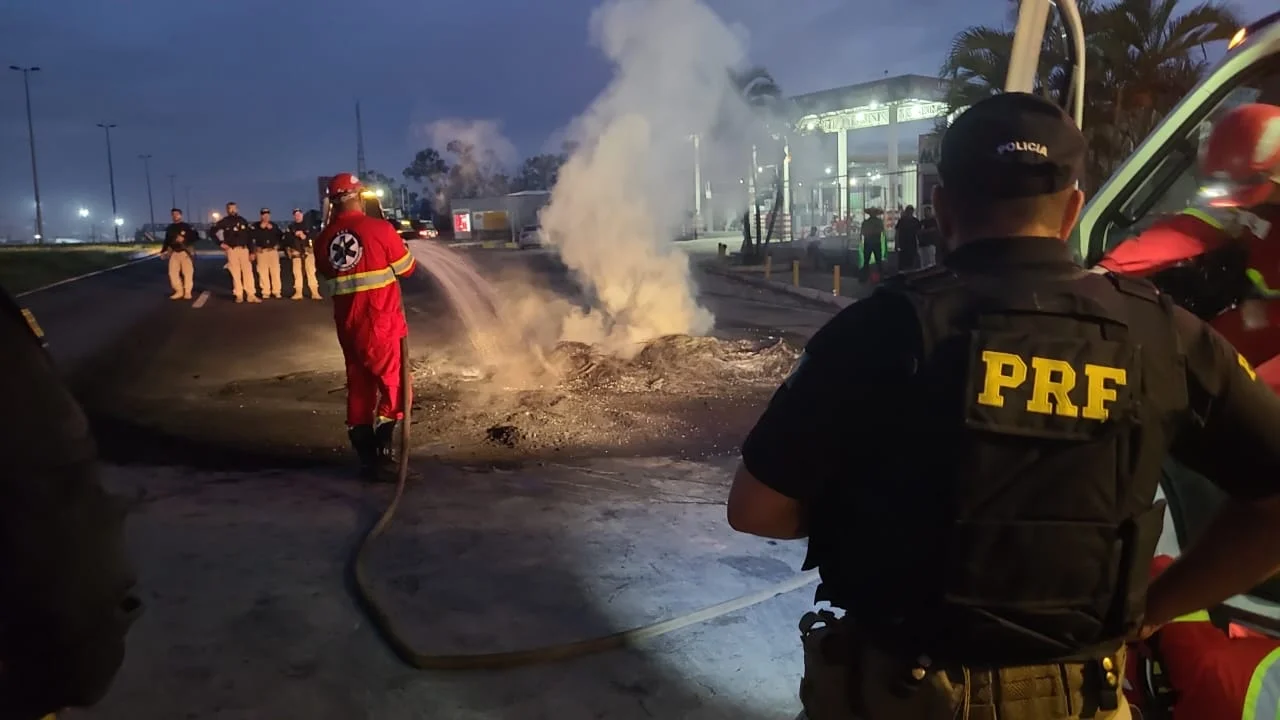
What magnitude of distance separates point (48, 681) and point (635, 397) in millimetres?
6982

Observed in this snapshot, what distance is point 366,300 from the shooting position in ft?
18.0

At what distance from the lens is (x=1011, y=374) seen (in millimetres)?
1396

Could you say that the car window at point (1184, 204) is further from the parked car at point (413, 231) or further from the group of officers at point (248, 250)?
the group of officers at point (248, 250)

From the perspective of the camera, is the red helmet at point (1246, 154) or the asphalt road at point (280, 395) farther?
the asphalt road at point (280, 395)

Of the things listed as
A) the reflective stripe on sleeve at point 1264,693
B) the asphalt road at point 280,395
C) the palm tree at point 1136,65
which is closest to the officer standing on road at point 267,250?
the asphalt road at point 280,395

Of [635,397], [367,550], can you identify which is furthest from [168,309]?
[367,550]

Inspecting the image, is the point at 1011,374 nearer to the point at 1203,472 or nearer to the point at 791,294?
the point at 1203,472

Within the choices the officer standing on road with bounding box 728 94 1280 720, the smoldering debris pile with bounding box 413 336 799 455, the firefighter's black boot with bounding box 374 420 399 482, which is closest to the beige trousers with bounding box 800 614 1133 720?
the officer standing on road with bounding box 728 94 1280 720

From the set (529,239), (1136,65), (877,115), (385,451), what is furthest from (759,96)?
(529,239)

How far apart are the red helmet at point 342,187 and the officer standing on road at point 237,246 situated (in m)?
12.6

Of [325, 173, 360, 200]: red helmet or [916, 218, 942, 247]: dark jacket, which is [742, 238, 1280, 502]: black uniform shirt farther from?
[916, 218, 942, 247]: dark jacket

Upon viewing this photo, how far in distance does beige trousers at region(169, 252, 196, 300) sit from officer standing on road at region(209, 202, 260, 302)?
1.14 m

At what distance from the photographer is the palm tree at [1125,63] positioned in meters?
12.9

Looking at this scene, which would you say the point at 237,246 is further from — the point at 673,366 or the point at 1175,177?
the point at 1175,177
